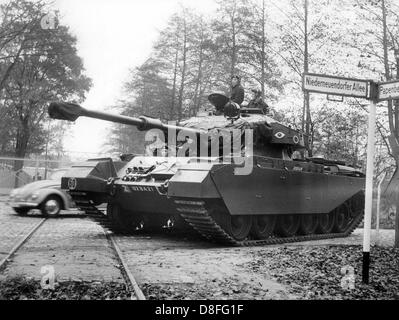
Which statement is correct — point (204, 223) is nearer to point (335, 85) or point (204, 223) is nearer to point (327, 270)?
point (327, 270)

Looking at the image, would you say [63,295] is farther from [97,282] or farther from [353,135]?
[353,135]

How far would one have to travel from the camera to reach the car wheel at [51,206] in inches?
604

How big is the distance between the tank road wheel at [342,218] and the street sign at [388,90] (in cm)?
858

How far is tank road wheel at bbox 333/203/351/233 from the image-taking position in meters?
14.1

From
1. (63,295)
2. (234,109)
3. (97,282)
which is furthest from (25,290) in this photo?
(234,109)

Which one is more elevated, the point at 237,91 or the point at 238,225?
the point at 237,91

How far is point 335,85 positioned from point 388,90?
0.56 metres

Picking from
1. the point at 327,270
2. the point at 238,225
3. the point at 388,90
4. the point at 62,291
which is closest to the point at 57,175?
the point at 238,225

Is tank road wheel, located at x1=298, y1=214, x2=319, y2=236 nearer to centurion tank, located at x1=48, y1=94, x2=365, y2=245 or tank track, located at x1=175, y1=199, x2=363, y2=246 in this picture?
centurion tank, located at x1=48, y1=94, x2=365, y2=245

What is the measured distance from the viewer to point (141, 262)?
746 cm

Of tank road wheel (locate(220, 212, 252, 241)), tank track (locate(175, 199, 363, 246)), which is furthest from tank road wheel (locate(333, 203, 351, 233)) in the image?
tank road wheel (locate(220, 212, 252, 241))

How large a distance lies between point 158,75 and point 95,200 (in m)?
11.1

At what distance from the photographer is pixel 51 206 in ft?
50.7

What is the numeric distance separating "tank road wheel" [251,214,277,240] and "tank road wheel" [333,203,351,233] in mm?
3385
